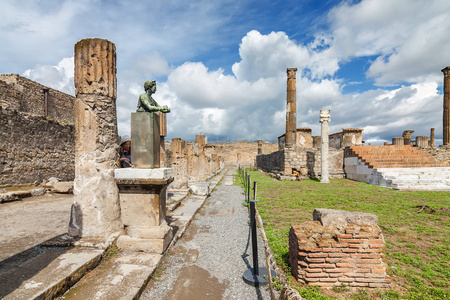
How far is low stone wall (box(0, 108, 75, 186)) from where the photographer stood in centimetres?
848

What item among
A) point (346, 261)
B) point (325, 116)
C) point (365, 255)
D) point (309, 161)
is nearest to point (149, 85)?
point (346, 261)

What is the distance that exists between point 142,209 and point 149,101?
1793 millimetres

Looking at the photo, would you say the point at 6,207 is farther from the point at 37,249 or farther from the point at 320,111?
the point at 320,111

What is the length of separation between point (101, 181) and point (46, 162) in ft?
30.6

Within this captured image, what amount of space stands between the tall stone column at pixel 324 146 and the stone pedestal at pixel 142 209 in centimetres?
1251

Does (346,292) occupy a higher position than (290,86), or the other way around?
(290,86)

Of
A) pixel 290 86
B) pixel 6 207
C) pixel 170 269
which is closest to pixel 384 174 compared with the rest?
pixel 290 86

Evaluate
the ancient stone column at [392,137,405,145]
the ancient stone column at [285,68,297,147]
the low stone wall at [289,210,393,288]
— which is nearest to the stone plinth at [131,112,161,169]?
the low stone wall at [289,210,393,288]

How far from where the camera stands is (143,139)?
362cm

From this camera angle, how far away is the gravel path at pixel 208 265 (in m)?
2.64

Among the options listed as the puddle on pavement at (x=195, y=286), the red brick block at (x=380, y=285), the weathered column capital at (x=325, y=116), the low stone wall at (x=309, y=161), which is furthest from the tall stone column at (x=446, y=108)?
the puddle on pavement at (x=195, y=286)

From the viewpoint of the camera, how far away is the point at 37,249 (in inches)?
121

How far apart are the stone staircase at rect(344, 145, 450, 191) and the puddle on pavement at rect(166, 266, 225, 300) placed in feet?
36.2

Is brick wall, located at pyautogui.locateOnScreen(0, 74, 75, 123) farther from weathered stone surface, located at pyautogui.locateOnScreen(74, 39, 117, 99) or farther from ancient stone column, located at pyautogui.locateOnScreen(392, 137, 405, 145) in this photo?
ancient stone column, located at pyautogui.locateOnScreen(392, 137, 405, 145)
